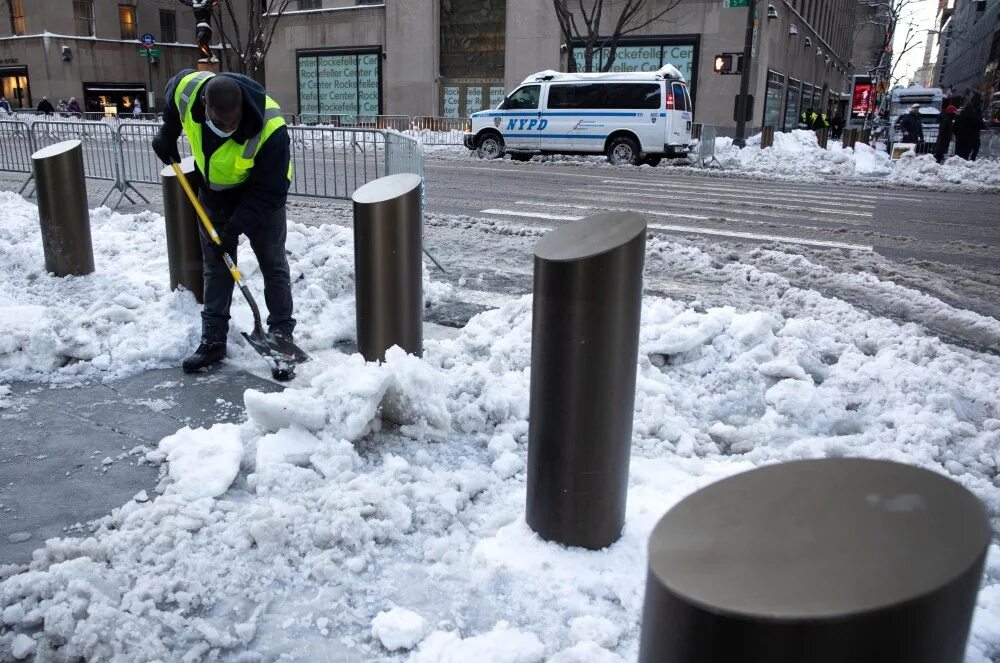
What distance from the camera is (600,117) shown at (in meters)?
19.8

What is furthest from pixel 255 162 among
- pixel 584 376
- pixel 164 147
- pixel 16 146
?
pixel 16 146

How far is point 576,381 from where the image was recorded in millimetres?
2500

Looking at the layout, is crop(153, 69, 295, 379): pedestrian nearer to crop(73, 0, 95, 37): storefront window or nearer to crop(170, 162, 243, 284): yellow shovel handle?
crop(170, 162, 243, 284): yellow shovel handle

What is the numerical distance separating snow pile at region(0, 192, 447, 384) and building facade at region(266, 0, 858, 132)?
23.0m

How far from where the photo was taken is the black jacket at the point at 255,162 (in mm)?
4246

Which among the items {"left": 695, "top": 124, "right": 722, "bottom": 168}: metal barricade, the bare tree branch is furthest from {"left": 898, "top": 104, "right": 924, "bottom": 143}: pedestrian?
the bare tree branch

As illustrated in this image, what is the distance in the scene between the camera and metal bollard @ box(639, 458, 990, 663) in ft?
3.50

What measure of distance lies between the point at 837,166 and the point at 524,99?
8.27 m

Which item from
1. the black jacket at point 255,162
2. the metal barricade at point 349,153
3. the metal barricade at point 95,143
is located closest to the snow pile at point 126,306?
the black jacket at point 255,162

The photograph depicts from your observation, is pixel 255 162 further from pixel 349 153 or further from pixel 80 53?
pixel 80 53

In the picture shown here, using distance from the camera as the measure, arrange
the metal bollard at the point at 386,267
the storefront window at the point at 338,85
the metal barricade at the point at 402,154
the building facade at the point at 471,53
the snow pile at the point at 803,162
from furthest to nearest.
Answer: the storefront window at the point at 338,85 < the building facade at the point at 471,53 < the snow pile at the point at 803,162 < the metal barricade at the point at 402,154 < the metal bollard at the point at 386,267

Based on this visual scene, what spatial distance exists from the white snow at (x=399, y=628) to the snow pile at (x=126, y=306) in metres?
2.55

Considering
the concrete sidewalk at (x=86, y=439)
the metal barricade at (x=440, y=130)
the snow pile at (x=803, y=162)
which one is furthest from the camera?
the metal barricade at (x=440, y=130)

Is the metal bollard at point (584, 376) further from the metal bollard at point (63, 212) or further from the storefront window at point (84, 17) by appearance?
the storefront window at point (84, 17)
